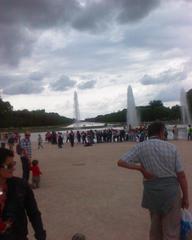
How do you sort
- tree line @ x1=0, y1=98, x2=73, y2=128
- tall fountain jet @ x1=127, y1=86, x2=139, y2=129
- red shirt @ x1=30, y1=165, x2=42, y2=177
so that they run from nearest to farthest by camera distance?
red shirt @ x1=30, y1=165, x2=42, y2=177, tall fountain jet @ x1=127, y1=86, x2=139, y2=129, tree line @ x1=0, y1=98, x2=73, y2=128

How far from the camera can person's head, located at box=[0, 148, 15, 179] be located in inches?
154

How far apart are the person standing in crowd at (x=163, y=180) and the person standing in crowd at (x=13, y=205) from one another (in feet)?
6.48

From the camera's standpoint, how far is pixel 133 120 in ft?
236

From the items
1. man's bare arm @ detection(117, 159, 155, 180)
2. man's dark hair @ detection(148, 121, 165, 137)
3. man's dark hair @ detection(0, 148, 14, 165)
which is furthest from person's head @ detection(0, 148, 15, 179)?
man's dark hair @ detection(148, 121, 165, 137)

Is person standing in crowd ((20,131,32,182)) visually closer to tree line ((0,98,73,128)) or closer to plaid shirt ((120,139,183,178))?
plaid shirt ((120,139,183,178))

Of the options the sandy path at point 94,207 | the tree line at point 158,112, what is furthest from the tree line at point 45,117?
the sandy path at point 94,207

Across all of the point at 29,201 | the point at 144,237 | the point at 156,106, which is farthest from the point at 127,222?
the point at 156,106

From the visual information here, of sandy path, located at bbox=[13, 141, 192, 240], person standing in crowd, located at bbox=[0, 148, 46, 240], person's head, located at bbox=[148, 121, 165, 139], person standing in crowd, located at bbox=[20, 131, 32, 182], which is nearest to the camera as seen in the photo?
person standing in crowd, located at bbox=[0, 148, 46, 240]

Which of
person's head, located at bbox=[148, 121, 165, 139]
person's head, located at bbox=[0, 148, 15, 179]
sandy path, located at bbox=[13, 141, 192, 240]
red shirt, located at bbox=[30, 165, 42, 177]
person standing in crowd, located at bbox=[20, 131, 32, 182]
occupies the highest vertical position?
person's head, located at bbox=[148, 121, 165, 139]

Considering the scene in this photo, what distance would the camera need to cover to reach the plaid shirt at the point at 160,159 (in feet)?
18.4

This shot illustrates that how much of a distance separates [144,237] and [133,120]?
6430 cm

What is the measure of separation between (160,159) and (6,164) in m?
2.21

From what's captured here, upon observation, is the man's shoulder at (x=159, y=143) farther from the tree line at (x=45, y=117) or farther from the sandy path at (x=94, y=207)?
the tree line at (x=45, y=117)

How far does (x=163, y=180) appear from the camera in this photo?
5609mm
